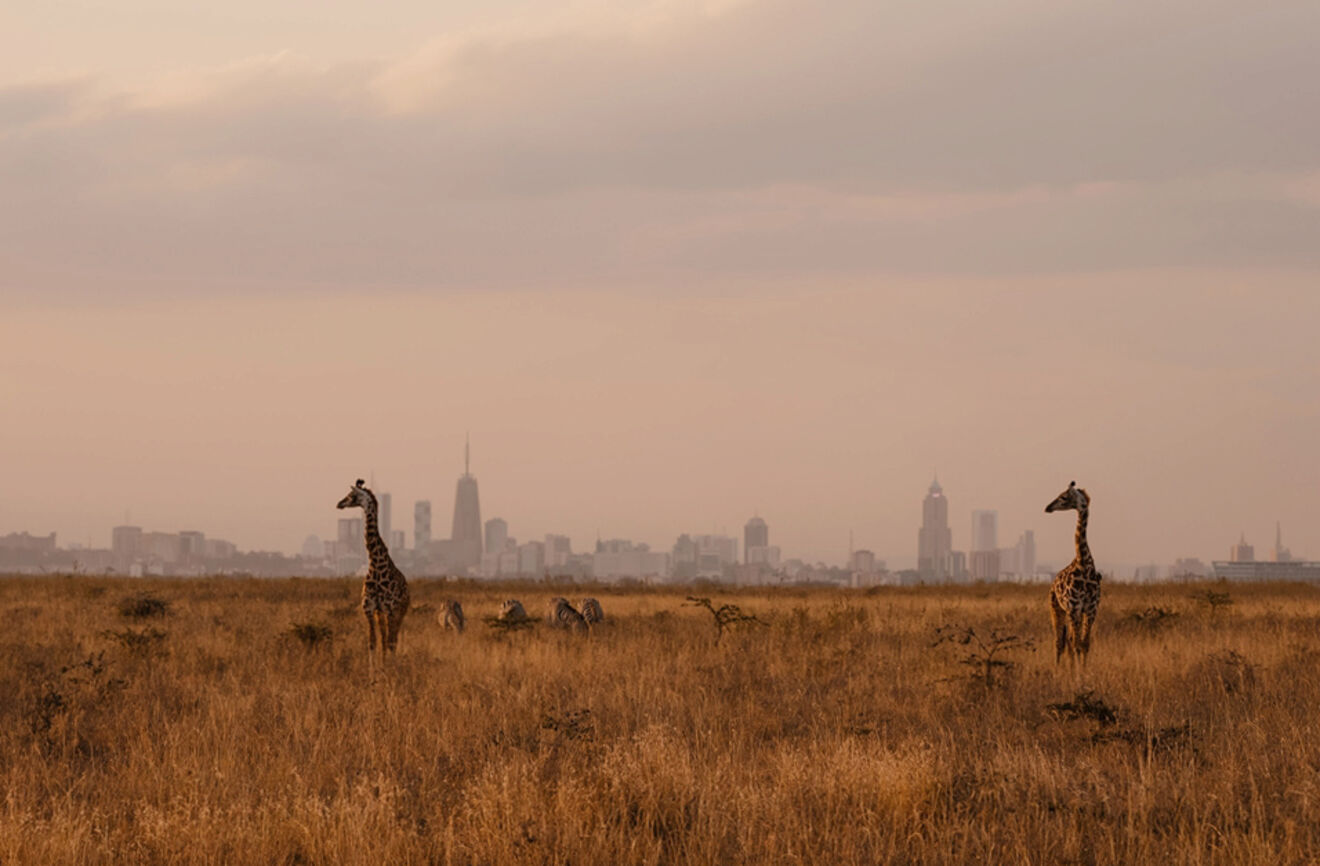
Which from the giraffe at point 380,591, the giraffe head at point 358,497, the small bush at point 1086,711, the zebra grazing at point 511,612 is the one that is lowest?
the small bush at point 1086,711

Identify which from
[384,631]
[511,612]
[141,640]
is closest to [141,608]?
[141,640]

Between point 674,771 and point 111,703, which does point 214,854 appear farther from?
point 111,703

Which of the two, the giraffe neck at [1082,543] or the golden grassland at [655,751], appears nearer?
the golden grassland at [655,751]

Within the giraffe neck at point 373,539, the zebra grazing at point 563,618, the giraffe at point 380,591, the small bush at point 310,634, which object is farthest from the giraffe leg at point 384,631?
the zebra grazing at point 563,618

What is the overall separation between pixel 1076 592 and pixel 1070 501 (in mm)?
1283

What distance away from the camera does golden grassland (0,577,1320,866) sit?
7.09 m

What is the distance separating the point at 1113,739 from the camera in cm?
1006

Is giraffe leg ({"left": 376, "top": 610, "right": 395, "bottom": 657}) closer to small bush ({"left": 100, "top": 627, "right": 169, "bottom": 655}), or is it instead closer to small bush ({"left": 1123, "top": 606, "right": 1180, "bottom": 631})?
small bush ({"left": 100, "top": 627, "right": 169, "bottom": 655})

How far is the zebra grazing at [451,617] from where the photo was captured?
22.2 meters

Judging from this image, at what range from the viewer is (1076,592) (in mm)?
16297

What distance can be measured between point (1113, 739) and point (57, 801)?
7.93 metres

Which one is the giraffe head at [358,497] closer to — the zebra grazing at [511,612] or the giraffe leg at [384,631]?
the giraffe leg at [384,631]

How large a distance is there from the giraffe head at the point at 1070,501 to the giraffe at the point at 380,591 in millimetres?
9012

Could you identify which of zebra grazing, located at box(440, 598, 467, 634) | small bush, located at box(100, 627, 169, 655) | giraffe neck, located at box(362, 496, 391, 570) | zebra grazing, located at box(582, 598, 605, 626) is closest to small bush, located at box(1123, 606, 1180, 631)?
zebra grazing, located at box(582, 598, 605, 626)
